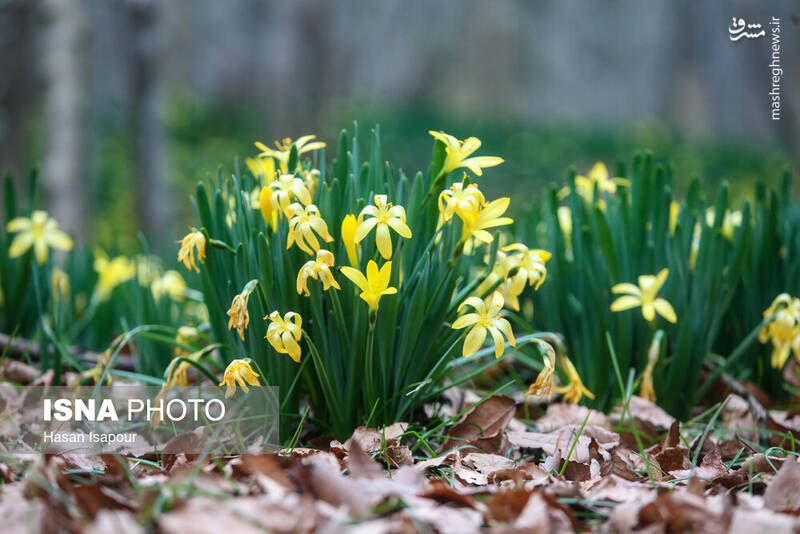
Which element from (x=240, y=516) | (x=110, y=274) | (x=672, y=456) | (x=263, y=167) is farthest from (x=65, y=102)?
(x=672, y=456)

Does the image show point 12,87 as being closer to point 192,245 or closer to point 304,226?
point 192,245

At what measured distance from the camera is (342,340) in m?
1.51

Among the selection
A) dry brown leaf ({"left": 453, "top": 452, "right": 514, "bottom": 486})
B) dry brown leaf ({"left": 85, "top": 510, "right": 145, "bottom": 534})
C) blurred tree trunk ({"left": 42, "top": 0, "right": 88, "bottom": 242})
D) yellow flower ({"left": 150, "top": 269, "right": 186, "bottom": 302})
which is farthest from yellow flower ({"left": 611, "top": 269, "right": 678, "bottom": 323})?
blurred tree trunk ({"left": 42, "top": 0, "right": 88, "bottom": 242})

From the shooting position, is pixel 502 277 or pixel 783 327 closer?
pixel 502 277

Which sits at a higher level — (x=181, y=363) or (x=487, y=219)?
(x=487, y=219)

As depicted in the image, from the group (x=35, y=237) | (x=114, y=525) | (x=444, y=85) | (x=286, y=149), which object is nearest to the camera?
(x=114, y=525)

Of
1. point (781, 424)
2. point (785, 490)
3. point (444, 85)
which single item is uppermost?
point (444, 85)

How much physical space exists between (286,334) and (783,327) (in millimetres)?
1342

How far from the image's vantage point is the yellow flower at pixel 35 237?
2072 mm

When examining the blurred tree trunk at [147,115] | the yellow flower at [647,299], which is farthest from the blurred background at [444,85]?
the yellow flower at [647,299]

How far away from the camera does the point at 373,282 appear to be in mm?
1348

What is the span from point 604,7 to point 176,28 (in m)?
8.43

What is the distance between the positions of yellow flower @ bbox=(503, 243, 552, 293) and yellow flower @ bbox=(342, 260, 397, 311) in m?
0.33

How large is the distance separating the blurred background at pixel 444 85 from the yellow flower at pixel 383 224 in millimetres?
5282
